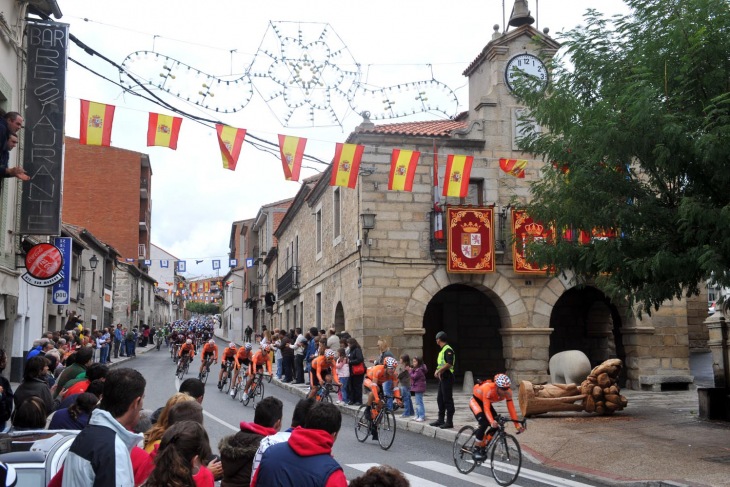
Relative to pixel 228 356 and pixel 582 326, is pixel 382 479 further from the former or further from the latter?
pixel 582 326

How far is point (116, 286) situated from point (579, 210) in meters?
43.1

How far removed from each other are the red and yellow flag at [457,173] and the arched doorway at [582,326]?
27.7ft

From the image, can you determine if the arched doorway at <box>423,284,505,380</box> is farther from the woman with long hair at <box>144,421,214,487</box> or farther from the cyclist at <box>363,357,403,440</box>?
the woman with long hair at <box>144,421,214,487</box>

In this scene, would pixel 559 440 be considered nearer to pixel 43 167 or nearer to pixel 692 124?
pixel 692 124

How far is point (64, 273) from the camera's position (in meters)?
19.3

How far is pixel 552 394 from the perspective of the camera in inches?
569

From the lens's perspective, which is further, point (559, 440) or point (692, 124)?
point (559, 440)

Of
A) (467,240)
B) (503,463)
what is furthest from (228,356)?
(503,463)

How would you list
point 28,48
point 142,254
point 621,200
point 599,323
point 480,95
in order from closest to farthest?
point 621,200, point 28,48, point 480,95, point 599,323, point 142,254

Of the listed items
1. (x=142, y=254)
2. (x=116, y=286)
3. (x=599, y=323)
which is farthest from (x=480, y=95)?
(x=142, y=254)

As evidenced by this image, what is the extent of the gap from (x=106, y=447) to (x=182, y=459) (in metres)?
0.43

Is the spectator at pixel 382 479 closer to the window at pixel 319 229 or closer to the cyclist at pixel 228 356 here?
the cyclist at pixel 228 356

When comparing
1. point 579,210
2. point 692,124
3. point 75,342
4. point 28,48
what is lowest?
point 75,342

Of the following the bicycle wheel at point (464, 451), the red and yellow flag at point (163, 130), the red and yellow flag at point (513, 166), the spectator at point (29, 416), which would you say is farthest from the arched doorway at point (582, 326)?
the spectator at point (29, 416)
